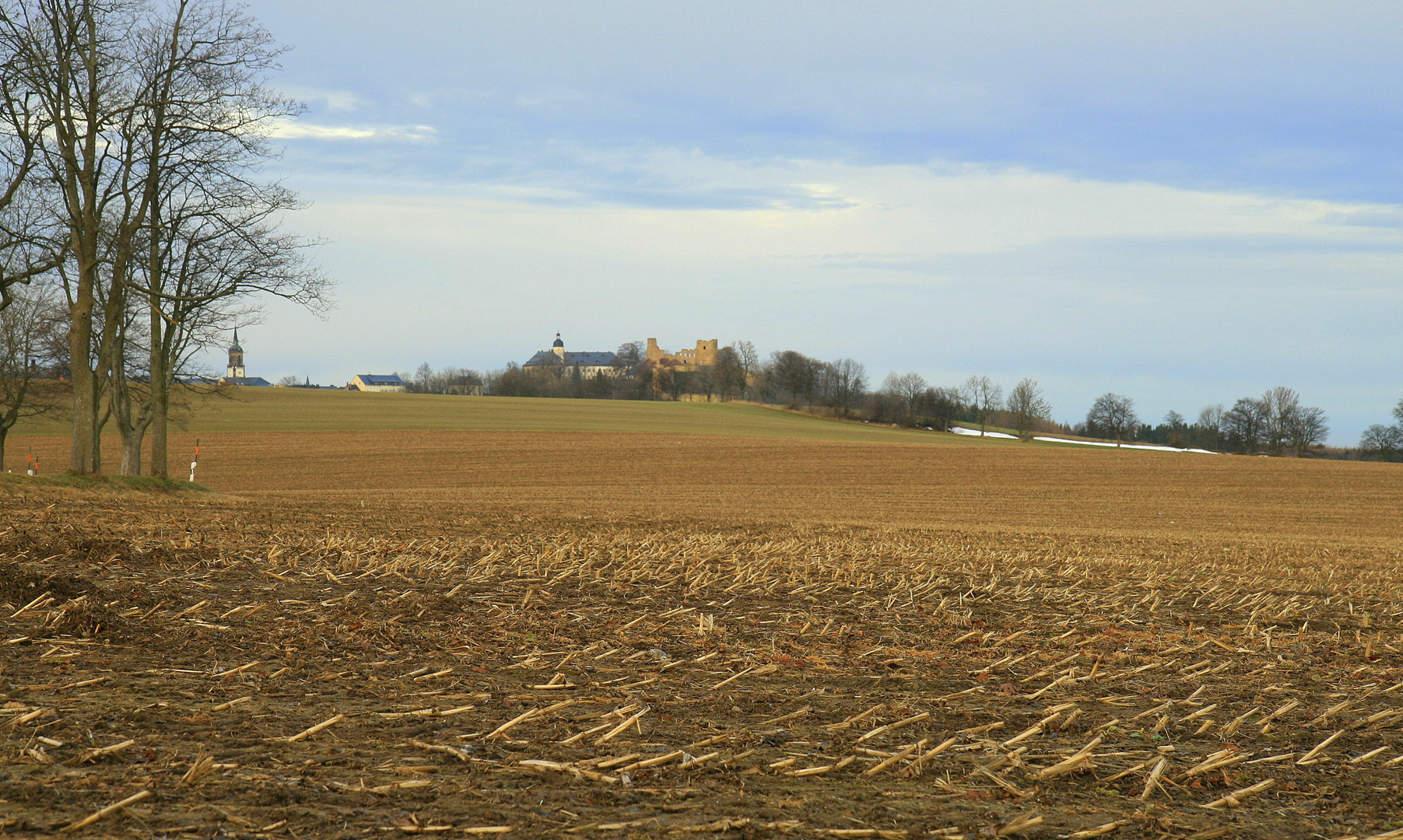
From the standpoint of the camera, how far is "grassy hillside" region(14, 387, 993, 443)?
61375 mm

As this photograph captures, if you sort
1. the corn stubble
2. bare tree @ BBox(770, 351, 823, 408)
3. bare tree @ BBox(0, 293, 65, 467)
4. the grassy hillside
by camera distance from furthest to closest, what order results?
bare tree @ BBox(770, 351, 823, 408)
the grassy hillside
bare tree @ BBox(0, 293, 65, 467)
the corn stubble

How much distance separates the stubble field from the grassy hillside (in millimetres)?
49309

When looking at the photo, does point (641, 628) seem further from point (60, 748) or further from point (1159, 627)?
point (1159, 627)

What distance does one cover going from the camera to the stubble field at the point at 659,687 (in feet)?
12.2

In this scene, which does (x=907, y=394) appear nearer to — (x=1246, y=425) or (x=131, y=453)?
(x=1246, y=425)

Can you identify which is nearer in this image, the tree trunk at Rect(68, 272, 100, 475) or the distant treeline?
the tree trunk at Rect(68, 272, 100, 475)

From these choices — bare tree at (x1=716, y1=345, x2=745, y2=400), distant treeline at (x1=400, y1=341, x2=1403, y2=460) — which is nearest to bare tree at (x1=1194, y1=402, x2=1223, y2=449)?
distant treeline at (x1=400, y1=341, x2=1403, y2=460)

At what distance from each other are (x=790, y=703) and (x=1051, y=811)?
1.78m

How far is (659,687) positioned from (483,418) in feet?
226

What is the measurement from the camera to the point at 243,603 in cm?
711

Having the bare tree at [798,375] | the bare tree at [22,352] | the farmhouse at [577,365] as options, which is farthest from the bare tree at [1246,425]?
the bare tree at [22,352]

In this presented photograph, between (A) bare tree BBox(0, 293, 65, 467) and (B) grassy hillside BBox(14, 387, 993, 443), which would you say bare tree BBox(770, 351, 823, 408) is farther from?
(A) bare tree BBox(0, 293, 65, 467)

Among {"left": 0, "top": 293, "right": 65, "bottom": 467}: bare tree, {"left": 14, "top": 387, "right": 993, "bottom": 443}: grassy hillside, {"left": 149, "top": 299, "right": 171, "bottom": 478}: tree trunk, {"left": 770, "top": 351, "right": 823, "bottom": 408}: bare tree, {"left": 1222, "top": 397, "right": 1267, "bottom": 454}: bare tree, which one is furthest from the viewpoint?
{"left": 770, "top": 351, "right": 823, "bottom": 408}: bare tree

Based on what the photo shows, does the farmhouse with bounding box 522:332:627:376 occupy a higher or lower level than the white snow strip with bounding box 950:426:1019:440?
higher
